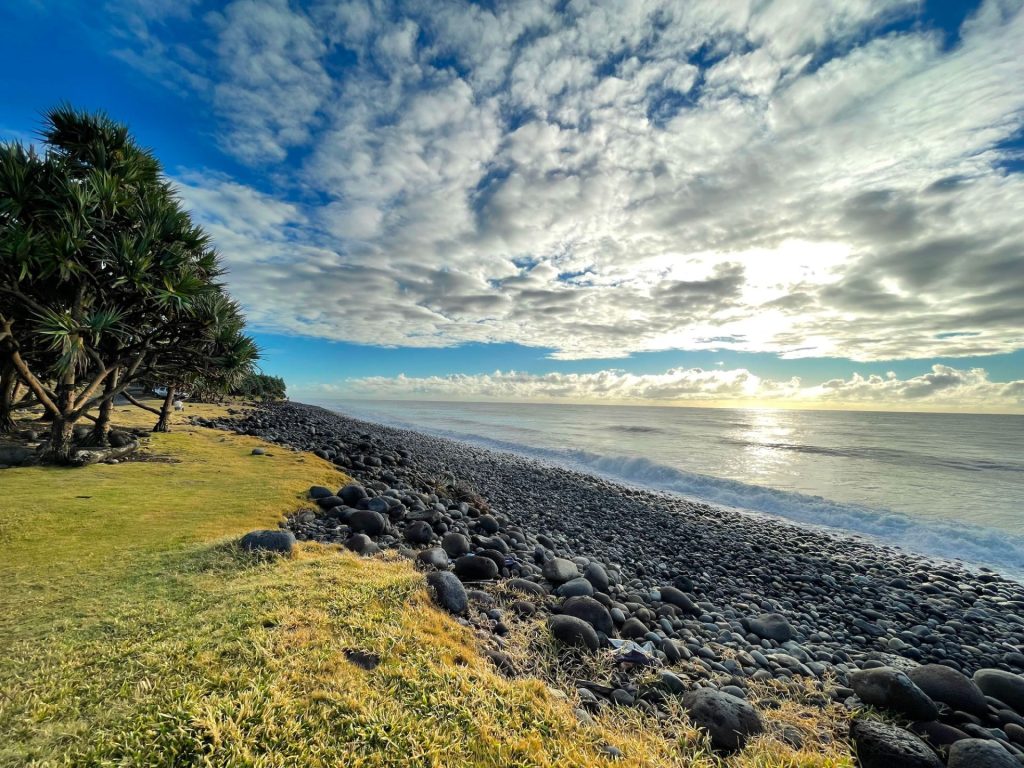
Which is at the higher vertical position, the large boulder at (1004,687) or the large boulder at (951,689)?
the large boulder at (951,689)

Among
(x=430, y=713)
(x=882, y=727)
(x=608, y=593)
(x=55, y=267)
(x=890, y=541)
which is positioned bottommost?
(x=890, y=541)

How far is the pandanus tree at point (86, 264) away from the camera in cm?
1094

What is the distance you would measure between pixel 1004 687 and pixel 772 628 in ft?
9.27

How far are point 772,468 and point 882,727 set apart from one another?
98.1ft

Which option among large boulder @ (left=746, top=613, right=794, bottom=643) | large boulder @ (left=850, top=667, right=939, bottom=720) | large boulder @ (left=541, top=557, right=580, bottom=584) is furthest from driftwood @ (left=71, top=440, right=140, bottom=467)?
large boulder @ (left=850, top=667, right=939, bottom=720)

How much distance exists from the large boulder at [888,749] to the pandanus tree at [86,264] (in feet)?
58.2

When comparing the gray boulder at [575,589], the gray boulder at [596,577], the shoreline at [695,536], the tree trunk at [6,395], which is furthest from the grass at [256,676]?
the tree trunk at [6,395]

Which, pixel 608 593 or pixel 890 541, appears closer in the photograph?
pixel 608 593

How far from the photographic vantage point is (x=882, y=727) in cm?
402

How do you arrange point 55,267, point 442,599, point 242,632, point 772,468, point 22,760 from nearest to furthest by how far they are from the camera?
point 22,760
point 242,632
point 442,599
point 55,267
point 772,468

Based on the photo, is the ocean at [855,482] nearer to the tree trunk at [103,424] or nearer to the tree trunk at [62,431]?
the tree trunk at [103,424]

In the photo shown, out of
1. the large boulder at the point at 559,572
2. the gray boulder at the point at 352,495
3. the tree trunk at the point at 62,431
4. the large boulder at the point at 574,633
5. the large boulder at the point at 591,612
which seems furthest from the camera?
the tree trunk at the point at 62,431

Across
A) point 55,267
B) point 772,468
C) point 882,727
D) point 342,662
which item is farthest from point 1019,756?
point 772,468

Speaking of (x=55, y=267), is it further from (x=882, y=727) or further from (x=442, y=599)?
(x=882, y=727)
